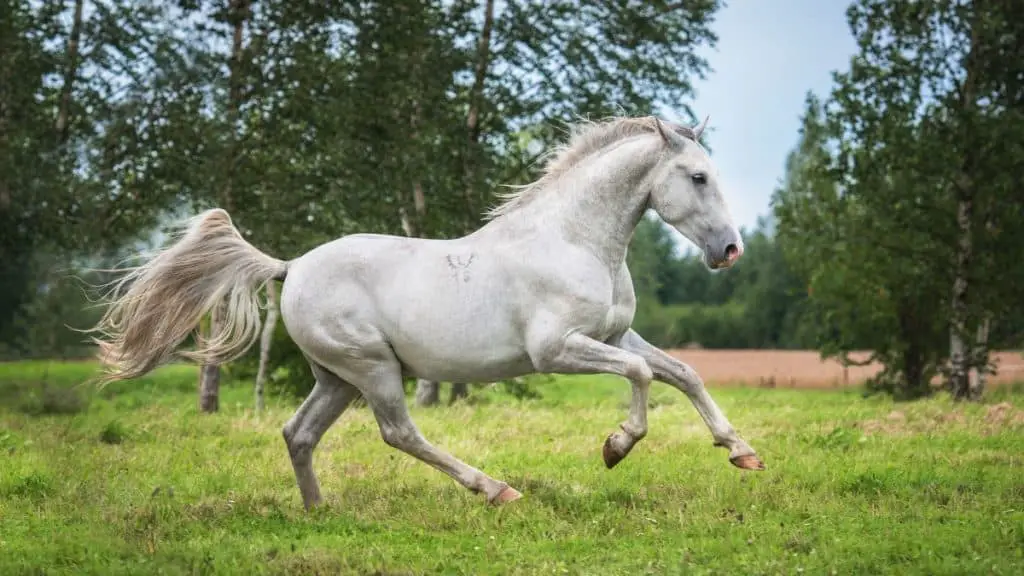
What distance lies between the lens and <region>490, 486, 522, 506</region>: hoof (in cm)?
686

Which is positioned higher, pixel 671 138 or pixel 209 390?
pixel 671 138

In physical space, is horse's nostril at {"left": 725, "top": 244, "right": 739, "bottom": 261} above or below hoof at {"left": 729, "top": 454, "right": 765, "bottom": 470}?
above

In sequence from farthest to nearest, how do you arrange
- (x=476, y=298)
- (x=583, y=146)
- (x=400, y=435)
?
(x=583, y=146) → (x=400, y=435) → (x=476, y=298)

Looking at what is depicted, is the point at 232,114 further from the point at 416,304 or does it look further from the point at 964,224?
the point at 964,224

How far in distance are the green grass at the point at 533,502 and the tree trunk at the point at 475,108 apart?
6.25 m

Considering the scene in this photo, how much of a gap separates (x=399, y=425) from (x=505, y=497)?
855mm

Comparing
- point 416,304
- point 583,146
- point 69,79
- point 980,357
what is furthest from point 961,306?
point 69,79

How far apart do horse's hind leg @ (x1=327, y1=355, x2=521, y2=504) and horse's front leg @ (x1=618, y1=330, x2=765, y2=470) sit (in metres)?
1.18

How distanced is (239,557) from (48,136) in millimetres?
14006

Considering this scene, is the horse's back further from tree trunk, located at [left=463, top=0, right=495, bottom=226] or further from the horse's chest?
tree trunk, located at [left=463, top=0, right=495, bottom=226]

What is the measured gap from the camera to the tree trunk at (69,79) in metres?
17.4

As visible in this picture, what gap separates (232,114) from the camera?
1614 cm

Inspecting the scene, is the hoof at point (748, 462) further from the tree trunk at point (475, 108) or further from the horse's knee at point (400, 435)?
the tree trunk at point (475, 108)

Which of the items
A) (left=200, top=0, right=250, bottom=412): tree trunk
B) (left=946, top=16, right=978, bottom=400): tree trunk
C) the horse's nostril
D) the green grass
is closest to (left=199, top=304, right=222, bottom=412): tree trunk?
(left=200, top=0, right=250, bottom=412): tree trunk
